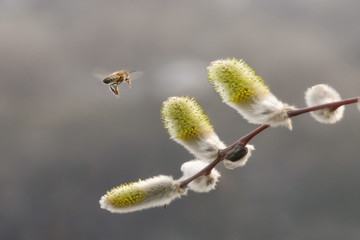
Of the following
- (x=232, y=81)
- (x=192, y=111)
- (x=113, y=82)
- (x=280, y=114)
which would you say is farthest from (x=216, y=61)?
(x=113, y=82)

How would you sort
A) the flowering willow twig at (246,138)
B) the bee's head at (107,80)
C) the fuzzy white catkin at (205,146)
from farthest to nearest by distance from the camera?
the bee's head at (107,80), the fuzzy white catkin at (205,146), the flowering willow twig at (246,138)

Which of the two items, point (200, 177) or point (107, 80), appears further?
point (107, 80)

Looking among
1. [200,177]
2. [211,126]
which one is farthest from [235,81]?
[200,177]

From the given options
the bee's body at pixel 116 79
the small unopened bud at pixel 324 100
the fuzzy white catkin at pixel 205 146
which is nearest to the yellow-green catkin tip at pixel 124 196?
the fuzzy white catkin at pixel 205 146

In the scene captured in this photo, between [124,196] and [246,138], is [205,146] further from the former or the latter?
[124,196]

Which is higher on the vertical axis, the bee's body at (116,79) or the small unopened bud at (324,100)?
the bee's body at (116,79)

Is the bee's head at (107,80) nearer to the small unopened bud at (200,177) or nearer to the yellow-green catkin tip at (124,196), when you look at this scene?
the small unopened bud at (200,177)

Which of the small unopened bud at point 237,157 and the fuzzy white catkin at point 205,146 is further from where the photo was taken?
the fuzzy white catkin at point 205,146

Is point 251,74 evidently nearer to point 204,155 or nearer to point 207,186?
point 204,155
